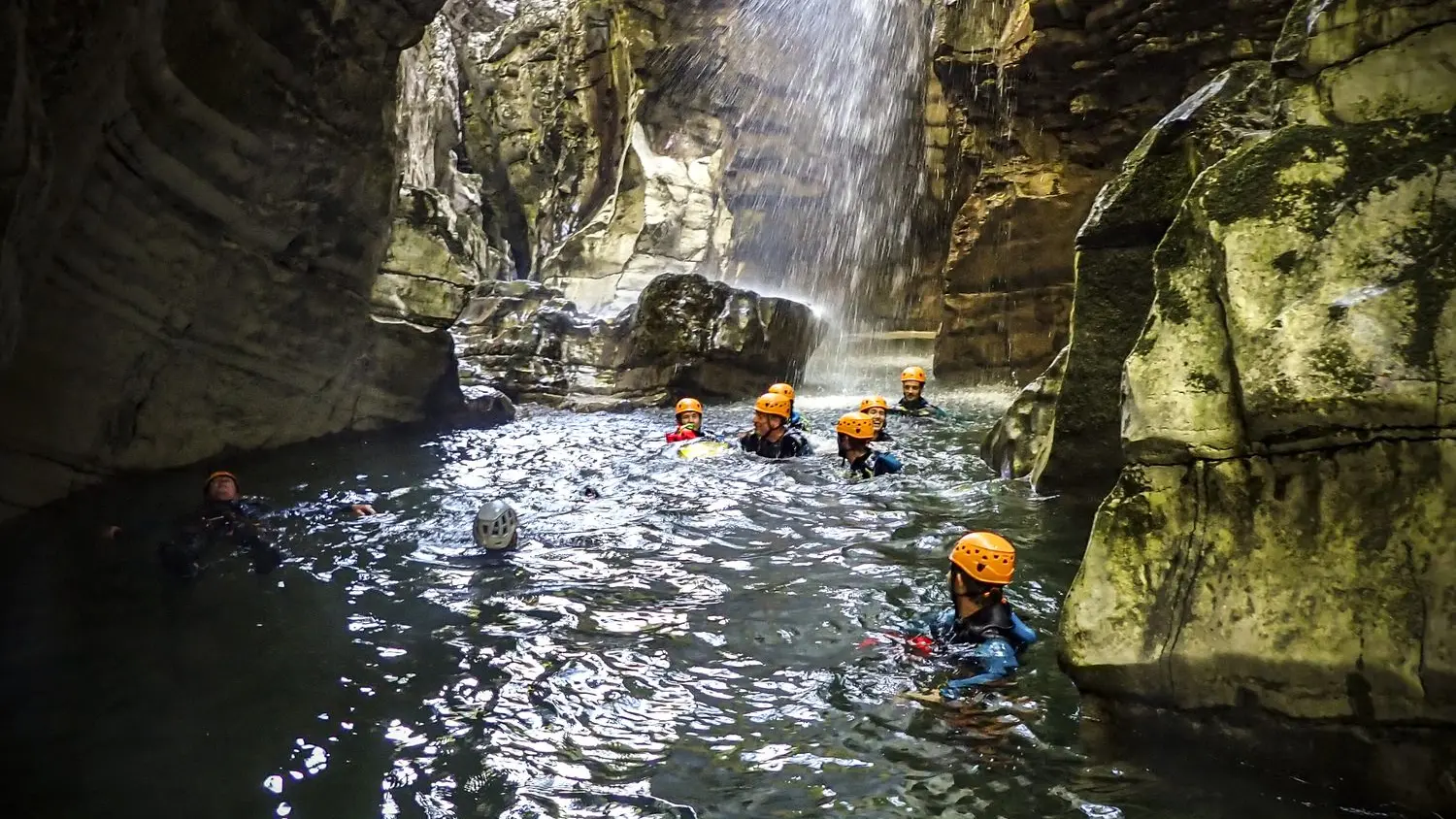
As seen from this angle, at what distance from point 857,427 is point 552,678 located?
5.36 metres

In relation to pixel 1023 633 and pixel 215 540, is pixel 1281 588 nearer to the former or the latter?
pixel 1023 633

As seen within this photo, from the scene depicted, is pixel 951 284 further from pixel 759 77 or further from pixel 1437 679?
pixel 1437 679

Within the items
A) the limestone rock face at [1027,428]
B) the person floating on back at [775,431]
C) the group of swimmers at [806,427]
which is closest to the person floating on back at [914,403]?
the group of swimmers at [806,427]

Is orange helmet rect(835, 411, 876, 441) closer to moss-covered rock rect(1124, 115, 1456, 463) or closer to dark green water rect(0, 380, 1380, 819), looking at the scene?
dark green water rect(0, 380, 1380, 819)

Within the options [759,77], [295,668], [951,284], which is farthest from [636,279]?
[295,668]

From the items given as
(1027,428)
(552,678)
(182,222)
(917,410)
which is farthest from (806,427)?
(552,678)

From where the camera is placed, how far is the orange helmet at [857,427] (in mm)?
8867

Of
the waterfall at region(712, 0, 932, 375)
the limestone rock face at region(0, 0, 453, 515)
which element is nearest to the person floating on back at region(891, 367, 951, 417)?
the limestone rock face at region(0, 0, 453, 515)

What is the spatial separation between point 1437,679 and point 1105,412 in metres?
4.23

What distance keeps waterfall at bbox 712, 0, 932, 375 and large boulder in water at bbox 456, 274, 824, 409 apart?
6.76 m

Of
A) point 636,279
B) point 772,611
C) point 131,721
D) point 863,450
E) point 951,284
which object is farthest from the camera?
point 636,279

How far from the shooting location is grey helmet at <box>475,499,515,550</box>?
6336 millimetres

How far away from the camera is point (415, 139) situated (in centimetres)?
2489

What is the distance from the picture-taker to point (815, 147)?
26.7m
